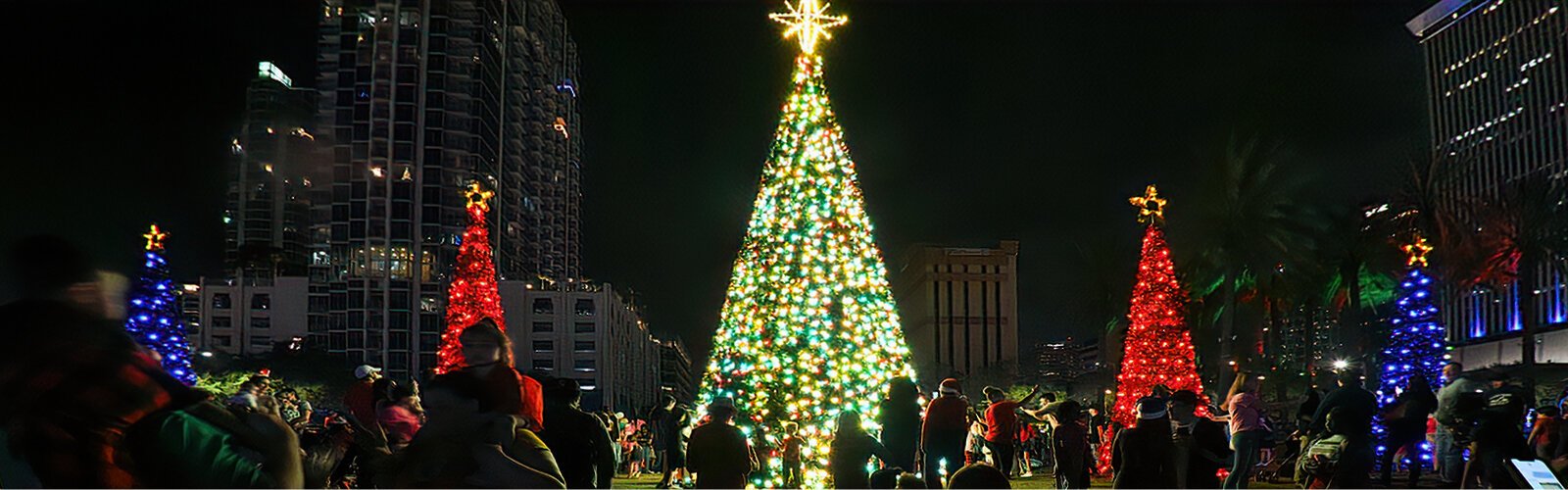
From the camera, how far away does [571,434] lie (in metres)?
8.71

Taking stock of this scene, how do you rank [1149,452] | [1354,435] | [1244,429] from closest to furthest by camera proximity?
[1149,452] < [1354,435] < [1244,429]

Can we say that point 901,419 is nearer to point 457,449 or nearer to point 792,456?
point 792,456

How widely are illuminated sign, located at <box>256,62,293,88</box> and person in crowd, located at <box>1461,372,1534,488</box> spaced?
138801mm

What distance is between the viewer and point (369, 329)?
10162cm

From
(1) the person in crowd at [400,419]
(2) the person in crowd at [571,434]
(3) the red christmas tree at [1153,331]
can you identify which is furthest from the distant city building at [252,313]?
(1) the person in crowd at [400,419]

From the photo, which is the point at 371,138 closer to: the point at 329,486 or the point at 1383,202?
the point at 1383,202

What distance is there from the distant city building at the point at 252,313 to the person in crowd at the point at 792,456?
9687cm

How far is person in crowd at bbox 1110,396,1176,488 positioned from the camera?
7461 mm

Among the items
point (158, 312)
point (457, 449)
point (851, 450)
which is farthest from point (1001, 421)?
point (158, 312)

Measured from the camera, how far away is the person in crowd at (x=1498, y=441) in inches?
406

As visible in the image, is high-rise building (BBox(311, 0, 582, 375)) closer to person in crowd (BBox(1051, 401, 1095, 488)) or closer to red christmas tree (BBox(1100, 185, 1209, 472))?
red christmas tree (BBox(1100, 185, 1209, 472))

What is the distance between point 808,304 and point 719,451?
634cm

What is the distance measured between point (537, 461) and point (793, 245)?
10.8m

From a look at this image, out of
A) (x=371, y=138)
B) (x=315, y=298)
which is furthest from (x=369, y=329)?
(x=371, y=138)
